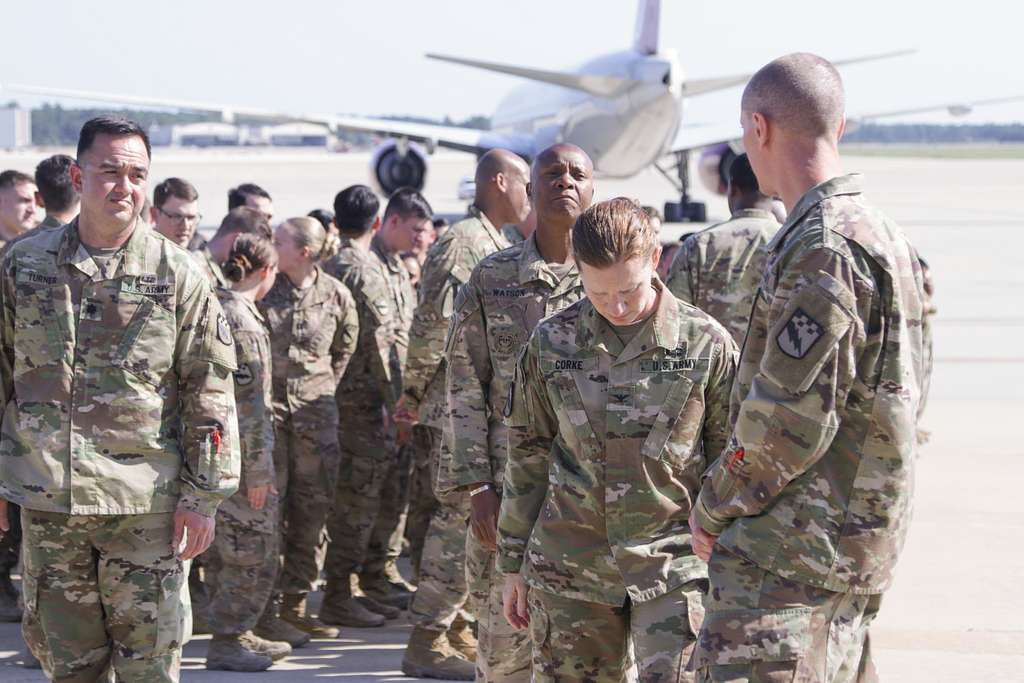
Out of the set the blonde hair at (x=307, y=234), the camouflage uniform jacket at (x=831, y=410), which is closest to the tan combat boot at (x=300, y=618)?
the blonde hair at (x=307, y=234)

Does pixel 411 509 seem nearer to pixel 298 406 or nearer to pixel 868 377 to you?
pixel 298 406

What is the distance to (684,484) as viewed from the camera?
364 centimetres

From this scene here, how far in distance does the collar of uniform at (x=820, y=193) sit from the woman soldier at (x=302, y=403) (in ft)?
12.1

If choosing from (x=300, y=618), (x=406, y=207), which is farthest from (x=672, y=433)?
(x=406, y=207)

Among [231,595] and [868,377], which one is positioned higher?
[868,377]

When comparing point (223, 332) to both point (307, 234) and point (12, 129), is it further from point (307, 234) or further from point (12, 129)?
point (12, 129)

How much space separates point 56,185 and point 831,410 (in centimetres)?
452

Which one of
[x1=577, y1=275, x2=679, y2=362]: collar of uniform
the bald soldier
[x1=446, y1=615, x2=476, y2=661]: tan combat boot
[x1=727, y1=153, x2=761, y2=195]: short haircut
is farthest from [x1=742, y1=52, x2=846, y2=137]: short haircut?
[x1=446, y1=615, x2=476, y2=661]: tan combat boot

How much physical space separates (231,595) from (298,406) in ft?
3.11

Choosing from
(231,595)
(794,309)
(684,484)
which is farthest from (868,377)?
(231,595)

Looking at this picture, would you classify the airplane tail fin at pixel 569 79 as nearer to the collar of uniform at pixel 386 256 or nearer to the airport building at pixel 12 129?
the collar of uniform at pixel 386 256

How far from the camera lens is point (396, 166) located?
29391 millimetres

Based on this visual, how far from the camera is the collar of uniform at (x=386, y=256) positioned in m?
7.52

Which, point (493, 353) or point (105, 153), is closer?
point (105, 153)
